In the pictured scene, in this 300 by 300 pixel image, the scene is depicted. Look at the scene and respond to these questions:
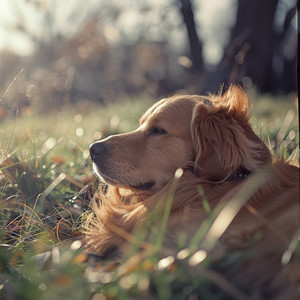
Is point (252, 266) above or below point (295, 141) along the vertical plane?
above

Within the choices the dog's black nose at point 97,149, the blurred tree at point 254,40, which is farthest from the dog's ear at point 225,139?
the blurred tree at point 254,40

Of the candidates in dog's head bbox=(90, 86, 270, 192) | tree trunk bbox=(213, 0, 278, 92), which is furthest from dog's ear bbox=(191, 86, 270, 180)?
tree trunk bbox=(213, 0, 278, 92)

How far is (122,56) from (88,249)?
19151 mm

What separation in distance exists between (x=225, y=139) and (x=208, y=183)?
306mm

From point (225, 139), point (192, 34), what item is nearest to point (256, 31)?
point (192, 34)

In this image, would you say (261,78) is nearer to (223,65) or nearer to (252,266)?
(223,65)

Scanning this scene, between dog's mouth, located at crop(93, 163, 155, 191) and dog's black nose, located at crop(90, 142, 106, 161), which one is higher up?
dog's black nose, located at crop(90, 142, 106, 161)

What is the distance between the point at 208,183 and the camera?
231 cm

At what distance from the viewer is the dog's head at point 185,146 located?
2352 millimetres

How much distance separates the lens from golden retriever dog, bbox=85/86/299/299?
1559 mm

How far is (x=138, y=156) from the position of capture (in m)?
2.65

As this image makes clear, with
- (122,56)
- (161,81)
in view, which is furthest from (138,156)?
(122,56)

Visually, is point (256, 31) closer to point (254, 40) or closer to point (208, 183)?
point (254, 40)

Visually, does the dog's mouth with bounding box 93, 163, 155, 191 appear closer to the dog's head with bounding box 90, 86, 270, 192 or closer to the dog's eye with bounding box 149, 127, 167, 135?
the dog's head with bounding box 90, 86, 270, 192
